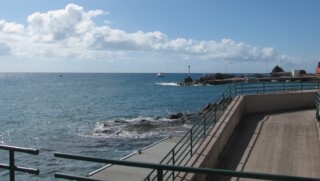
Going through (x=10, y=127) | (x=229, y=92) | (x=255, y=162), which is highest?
(x=229, y=92)

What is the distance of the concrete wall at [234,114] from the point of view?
10.2 metres

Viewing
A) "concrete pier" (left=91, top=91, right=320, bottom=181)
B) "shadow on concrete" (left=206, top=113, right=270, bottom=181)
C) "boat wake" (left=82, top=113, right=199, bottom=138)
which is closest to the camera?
"concrete pier" (left=91, top=91, right=320, bottom=181)

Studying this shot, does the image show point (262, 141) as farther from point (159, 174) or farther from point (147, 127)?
point (147, 127)

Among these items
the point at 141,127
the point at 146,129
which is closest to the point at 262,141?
the point at 146,129

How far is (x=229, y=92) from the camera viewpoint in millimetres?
17750

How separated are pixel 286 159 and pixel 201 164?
Result: 9.69 feet

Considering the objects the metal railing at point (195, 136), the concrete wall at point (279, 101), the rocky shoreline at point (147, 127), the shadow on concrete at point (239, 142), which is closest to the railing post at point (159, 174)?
the metal railing at point (195, 136)

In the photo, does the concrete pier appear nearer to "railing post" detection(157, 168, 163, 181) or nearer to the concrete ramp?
the concrete ramp

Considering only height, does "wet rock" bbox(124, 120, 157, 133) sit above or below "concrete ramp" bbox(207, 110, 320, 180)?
below

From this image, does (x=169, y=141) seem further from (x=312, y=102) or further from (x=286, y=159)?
(x=286, y=159)

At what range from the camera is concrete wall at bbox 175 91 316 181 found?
10219 millimetres

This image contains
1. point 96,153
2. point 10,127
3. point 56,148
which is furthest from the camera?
point 10,127

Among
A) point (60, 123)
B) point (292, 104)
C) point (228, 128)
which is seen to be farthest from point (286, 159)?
point (60, 123)

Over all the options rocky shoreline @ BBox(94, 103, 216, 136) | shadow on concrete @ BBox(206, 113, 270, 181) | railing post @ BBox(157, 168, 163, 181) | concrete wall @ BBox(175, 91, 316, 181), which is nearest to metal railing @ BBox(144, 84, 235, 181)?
concrete wall @ BBox(175, 91, 316, 181)
